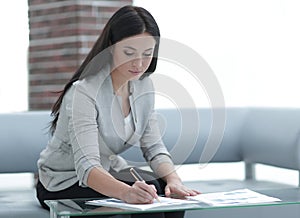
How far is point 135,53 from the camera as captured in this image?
7.32ft

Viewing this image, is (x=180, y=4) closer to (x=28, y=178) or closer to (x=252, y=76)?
(x=252, y=76)

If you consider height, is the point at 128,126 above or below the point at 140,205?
above

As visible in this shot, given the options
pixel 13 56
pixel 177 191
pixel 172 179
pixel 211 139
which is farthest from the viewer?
pixel 13 56

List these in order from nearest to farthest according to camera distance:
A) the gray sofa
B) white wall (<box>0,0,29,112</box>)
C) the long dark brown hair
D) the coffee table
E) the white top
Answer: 1. the coffee table
2. the long dark brown hair
3. the white top
4. the gray sofa
5. white wall (<box>0,0,29,112</box>)

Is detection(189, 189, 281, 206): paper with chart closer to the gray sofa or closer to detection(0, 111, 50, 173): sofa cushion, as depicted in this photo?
the gray sofa

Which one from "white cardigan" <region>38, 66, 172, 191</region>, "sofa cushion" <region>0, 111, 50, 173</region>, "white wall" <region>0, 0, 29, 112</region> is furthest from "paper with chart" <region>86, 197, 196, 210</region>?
"white wall" <region>0, 0, 29, 112</region>

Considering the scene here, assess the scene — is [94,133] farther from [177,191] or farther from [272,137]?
[272,137]

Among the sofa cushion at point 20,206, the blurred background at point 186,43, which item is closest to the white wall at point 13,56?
the blurred background at point 186,43

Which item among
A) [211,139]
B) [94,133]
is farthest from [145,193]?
[211,139]

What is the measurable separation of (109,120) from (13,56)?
137cm

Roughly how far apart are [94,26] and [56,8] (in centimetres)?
22

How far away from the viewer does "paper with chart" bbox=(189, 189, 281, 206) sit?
199 cm

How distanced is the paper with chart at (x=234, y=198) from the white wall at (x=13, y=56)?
1712 mm

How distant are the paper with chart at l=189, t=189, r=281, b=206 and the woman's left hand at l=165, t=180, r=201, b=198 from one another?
42 mm
